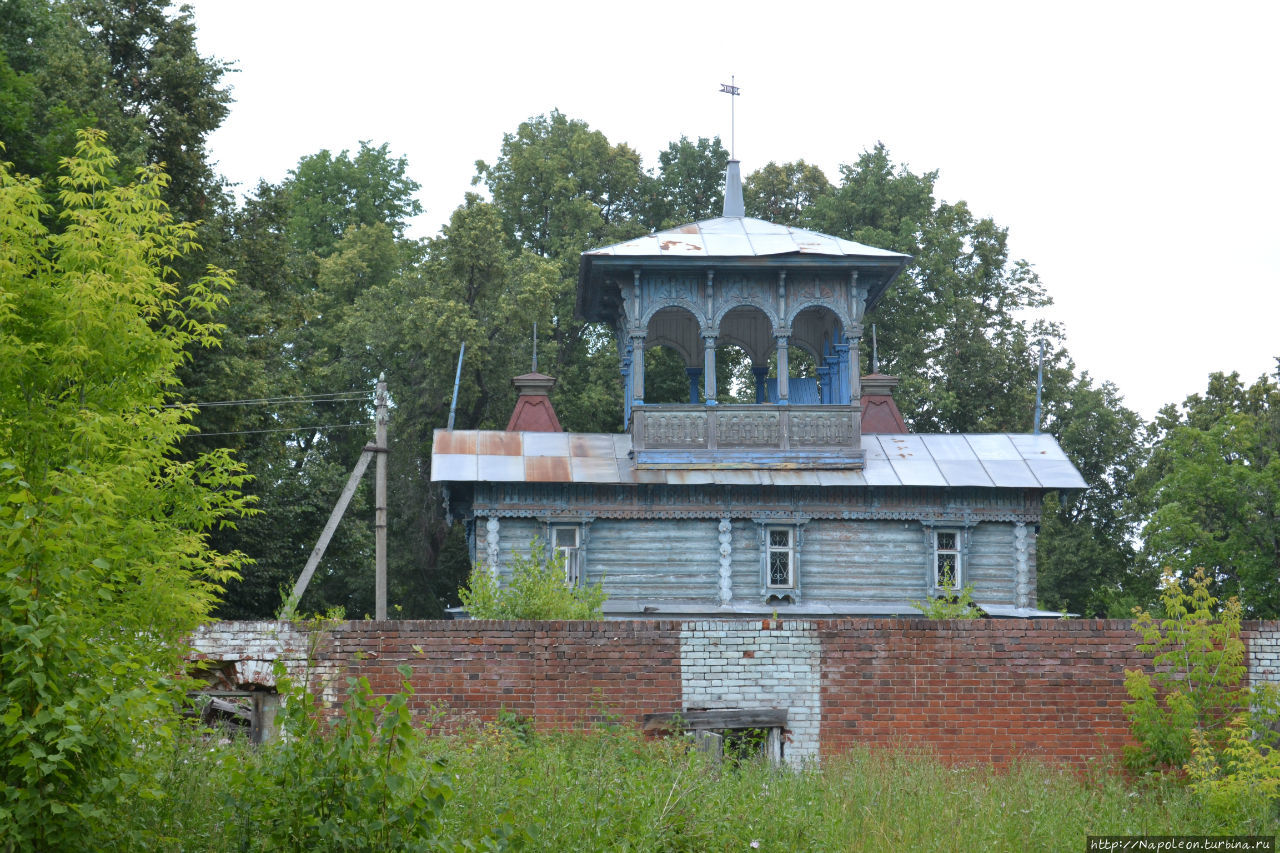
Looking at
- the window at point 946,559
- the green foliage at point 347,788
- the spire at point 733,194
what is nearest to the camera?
the green foliage at point 347,788

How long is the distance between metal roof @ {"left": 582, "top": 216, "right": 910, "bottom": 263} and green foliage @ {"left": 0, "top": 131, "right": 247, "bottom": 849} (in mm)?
10248

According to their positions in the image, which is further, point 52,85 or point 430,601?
point 430,601

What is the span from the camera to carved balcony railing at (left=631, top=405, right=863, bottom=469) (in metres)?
22.3

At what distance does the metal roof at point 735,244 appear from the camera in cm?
2234

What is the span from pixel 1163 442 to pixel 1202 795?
24.9m

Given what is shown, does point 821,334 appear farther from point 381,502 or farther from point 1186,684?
point 1186,684

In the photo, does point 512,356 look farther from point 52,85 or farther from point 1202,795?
point 1202,795

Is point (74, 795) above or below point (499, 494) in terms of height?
below

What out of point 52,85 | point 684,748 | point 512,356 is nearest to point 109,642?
point 684,748

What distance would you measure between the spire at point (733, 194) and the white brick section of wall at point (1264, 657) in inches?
568

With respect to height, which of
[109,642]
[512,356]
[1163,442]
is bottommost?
[109,642]

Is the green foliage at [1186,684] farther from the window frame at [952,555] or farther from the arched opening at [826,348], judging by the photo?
the arched opening at [826,348]

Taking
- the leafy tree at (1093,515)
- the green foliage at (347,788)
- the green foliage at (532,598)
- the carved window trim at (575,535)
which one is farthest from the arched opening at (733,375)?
the green foliage at (347,788)

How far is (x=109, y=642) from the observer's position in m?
8.92
